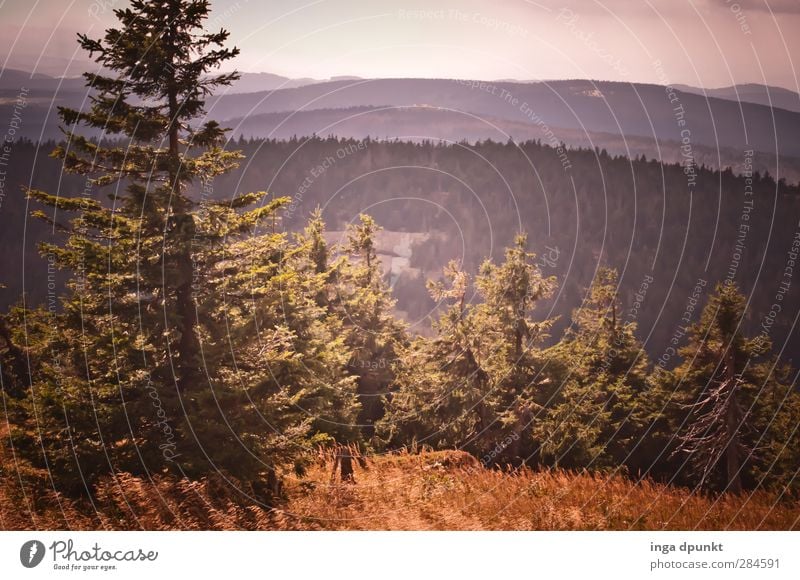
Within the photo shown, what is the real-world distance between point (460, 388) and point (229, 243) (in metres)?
9.81

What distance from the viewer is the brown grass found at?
1212cm

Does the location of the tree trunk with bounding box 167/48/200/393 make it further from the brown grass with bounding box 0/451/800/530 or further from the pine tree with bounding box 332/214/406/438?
the pine tree with bounding box 332/214/406/438

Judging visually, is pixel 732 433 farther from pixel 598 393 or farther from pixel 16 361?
pixel 16 361

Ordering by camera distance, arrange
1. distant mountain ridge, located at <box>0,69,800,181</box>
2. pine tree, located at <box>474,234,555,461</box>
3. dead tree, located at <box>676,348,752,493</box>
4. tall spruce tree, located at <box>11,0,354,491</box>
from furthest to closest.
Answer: pine tree, located at <box>474,234,555,461</box>
distant mountain ridge, located at <box>0,69,800,181</box>
dead tree, located at <box>676,348,752,493</box>
tall spruce tree, located at <box>11,0,354,491</box>

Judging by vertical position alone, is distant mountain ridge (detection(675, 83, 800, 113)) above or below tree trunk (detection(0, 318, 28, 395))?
above

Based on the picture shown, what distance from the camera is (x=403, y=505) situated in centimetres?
1288

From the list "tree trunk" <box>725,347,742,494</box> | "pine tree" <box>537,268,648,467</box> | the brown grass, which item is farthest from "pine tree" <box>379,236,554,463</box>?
"tree trunk" <box>725,347,742,494</box>

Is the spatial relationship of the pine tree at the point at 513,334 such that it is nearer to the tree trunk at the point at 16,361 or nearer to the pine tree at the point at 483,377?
the pine tree at the point at 483,377

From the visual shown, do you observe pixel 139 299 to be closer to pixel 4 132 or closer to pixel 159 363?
pixel 159 363

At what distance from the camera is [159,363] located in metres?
12.3

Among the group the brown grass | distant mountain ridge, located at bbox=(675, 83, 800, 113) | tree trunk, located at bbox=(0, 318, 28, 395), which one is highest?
distant mountain ridge, located at bbox=(675, 83, 800, 113)

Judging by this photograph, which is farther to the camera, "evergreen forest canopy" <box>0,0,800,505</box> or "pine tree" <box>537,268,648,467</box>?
"pine tree" <box>537,268,648,467</box>

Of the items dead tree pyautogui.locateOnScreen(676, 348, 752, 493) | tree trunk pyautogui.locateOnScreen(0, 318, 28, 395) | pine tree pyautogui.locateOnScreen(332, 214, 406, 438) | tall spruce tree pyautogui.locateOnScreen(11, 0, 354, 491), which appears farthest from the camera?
pine tree pyautogui.locateOnScreen(332, 214, 406, 438)
